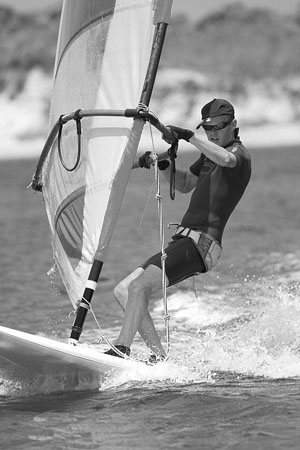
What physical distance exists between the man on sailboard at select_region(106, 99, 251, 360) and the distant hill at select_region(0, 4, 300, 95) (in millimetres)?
69813

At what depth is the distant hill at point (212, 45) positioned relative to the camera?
3274 inches

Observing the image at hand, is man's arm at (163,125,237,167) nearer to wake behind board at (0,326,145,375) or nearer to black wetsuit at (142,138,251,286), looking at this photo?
black wetsuit at (142,138,251,286)

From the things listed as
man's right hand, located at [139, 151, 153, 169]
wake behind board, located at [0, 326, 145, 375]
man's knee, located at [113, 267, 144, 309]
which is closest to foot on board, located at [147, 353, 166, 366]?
wake behind board, located at [0, 326, 145, 375]

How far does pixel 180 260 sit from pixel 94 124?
1.12 meters

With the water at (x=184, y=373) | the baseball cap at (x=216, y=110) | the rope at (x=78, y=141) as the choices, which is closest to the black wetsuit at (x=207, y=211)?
the baseball cap at (x=216, y=110)

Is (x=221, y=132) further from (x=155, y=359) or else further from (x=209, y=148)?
(x=155, y=359)

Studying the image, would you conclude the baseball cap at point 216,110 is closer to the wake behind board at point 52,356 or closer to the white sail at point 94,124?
the white sail at point 94,124

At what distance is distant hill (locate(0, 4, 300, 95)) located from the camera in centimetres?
8316

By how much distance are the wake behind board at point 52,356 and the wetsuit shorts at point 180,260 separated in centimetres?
60

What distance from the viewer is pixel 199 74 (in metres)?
82.1

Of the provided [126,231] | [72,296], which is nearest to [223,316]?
[72,296]

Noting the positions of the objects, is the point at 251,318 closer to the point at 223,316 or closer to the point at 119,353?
the point at 223,316

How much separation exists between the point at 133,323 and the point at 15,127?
212ft

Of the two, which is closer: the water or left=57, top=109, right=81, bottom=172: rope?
the water
